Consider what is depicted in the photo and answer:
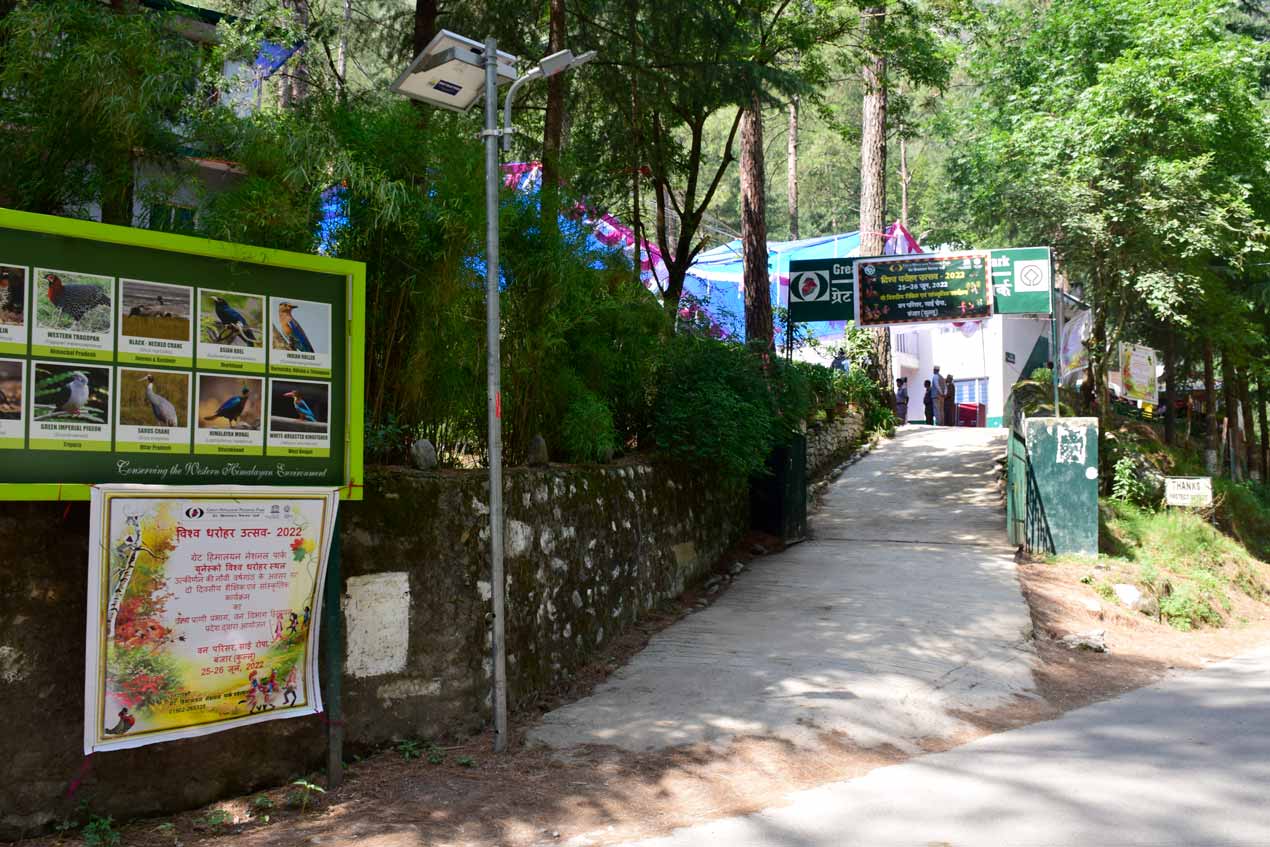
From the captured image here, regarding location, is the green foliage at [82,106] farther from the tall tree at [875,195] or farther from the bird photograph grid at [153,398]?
the tall tree at [875,195]

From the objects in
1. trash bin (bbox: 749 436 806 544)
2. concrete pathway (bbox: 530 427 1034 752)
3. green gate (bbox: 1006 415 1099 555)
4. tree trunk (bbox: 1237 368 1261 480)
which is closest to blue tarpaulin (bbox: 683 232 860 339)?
trash bin (bbox: 749 436 806 544)

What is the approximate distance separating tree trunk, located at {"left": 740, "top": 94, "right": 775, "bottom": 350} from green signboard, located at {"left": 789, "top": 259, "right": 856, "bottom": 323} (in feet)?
6.00

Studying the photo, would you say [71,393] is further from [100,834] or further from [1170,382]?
[1170,382]

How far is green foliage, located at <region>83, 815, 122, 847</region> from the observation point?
4586 mm

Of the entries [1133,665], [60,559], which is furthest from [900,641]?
[60,559]

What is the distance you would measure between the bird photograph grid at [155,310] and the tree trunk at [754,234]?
434 inches

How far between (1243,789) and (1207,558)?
936 cm

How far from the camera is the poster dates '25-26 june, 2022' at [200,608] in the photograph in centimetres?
467

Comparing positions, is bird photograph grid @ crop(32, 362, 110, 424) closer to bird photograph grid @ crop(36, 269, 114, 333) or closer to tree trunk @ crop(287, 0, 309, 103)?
bird photograph grid @ crop(36, 269, 114, 333)

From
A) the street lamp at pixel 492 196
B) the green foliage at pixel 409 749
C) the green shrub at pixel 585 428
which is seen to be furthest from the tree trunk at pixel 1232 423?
the green foliage at pixel 409 749

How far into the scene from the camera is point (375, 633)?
19.3 ft

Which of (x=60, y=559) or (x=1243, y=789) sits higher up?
(x=60, y=559)

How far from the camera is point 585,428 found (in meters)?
8.07

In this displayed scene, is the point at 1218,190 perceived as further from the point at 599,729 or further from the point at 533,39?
the point at 599,729
